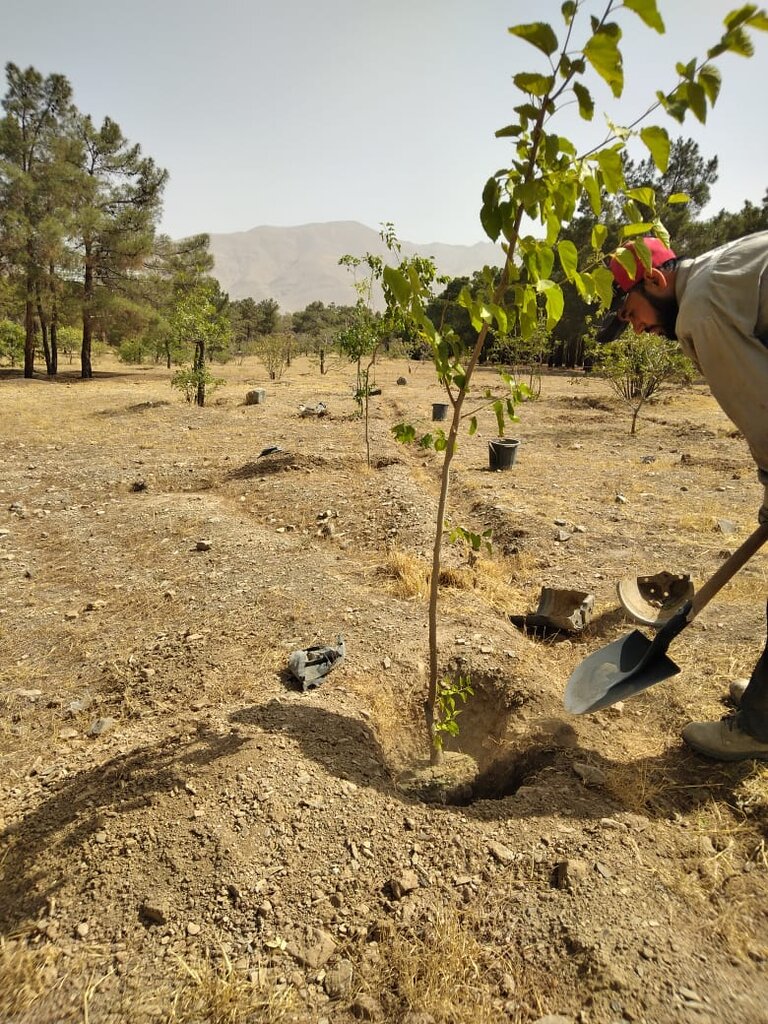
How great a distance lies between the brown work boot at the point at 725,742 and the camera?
7.38 feet

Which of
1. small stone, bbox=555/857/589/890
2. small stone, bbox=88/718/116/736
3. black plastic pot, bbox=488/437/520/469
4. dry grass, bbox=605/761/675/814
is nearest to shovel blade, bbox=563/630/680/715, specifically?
dry grass, bbox=605/761/675/814

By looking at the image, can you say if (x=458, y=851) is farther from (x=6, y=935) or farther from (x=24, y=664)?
(x=24, y=664)

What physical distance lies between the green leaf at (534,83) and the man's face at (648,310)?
1.00 m

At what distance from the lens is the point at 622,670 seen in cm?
265

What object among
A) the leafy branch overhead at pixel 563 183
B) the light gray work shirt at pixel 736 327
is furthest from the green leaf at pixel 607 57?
the light gray work shirt at pixel 736 327

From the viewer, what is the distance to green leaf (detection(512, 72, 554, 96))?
1274mm

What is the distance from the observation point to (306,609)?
3.67 metres

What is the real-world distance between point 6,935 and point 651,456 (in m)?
9.52

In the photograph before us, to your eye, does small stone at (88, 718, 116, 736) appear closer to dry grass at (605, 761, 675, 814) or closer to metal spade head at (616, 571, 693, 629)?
dry grass at (605, 761, 675, 814)

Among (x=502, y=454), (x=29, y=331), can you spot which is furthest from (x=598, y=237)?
(x=29, y=331)

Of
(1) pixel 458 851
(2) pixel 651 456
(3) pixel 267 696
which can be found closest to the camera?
(1) pixel 458 851

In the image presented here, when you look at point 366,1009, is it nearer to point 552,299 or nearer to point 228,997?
point 228,997

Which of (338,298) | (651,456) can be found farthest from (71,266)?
(338,298)

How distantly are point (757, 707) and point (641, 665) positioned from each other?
44 cm
